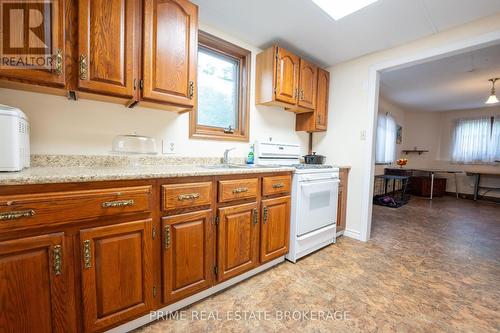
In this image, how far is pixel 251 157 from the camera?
7.85 ft

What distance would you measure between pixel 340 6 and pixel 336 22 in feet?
0.66

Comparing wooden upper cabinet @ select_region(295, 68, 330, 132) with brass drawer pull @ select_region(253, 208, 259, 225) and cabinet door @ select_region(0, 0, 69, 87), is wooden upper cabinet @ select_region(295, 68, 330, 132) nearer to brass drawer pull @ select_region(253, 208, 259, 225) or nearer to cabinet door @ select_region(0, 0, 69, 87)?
brass drawer pull @ select_region(253, 208, 259, 225)

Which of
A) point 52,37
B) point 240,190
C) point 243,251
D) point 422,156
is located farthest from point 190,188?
point 422,156

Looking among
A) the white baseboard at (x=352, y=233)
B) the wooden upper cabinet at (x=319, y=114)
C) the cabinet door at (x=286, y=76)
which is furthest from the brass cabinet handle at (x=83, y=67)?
the white baseboard at (x=352, y=233)

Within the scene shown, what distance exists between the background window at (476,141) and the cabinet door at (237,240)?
7.23m

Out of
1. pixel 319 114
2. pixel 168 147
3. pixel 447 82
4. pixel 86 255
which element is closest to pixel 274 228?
pixel 168 147

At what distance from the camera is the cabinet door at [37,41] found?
104 cm

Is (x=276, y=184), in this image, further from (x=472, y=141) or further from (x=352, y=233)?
(x=472, y=141)

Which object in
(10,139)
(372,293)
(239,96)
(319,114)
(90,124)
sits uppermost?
(239,96)

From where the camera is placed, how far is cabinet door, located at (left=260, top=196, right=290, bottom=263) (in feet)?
5.94

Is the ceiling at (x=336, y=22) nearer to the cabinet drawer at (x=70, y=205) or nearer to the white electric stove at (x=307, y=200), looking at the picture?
the white electric stove at (x=307, y=200)

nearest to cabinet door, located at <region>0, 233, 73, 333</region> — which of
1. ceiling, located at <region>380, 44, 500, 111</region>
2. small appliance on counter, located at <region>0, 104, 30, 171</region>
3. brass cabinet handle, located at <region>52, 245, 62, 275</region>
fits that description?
brass cabinet handle, located at <region>52, 245, 62, 275</region>

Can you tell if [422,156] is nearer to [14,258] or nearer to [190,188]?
[190,188]

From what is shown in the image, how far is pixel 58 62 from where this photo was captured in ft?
→ 3.72
